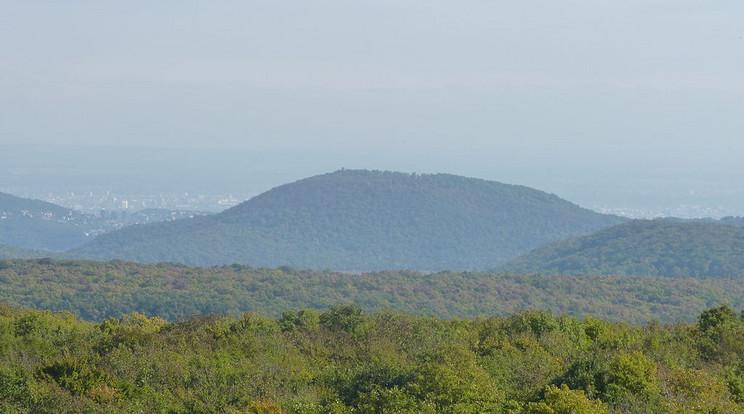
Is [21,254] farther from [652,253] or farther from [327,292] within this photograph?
[652,253]

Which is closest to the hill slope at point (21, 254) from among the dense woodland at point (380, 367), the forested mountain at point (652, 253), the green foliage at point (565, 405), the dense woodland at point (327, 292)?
the dense woodland at point (327, 292)

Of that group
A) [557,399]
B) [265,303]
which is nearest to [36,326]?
[557,399]

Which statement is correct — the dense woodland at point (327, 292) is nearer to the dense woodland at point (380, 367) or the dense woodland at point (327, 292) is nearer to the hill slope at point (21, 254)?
the hill slope at point (21, 254)

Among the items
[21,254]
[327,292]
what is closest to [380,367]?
[327,292]

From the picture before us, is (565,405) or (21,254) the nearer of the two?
(565,405)

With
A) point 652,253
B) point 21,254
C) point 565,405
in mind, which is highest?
point 565,405

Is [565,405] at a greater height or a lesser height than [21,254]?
greater
